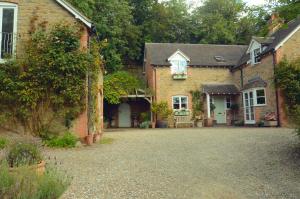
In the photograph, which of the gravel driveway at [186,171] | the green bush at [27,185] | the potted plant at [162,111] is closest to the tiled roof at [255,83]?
the potted plant at [162,111]

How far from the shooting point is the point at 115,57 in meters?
32.9

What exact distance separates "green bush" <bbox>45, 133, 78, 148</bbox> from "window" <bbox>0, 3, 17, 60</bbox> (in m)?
4.23

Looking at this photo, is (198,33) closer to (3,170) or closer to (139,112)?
(139,112)

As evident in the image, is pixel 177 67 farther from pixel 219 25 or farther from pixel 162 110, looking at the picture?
pixel 219 25

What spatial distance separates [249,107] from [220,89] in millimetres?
3181

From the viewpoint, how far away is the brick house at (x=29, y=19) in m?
11.9

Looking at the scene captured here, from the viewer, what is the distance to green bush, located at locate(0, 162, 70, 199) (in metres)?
4.16

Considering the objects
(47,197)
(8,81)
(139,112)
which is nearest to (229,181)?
(47,197)

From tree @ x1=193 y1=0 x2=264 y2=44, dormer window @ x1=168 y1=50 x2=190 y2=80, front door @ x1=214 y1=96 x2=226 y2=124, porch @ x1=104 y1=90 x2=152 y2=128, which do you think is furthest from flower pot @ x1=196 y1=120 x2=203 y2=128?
tree @ x1=193 y1=0 x2=264 y2=44

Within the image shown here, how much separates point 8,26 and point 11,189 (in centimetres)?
990

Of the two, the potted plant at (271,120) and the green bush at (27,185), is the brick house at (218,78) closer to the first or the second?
the potted plant at (271,120)

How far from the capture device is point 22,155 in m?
5.37

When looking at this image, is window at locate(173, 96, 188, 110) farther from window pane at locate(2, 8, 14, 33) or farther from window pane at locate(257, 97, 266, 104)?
window pane at locate(2, 8, 14, 33)

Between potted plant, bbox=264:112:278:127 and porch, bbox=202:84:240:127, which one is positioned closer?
potted plant, bbox=264:112:278:127
